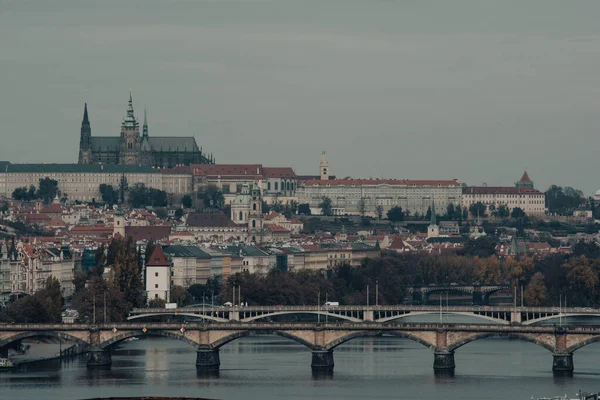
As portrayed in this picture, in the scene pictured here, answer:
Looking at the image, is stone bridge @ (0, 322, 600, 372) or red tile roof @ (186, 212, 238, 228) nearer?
stone bridge @ (0, 322, 600, 372)

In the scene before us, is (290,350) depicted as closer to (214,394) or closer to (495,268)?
(214,394)

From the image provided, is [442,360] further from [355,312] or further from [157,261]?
[157,261]

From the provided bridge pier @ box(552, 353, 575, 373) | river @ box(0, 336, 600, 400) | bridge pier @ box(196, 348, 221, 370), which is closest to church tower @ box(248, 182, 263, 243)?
river @ box(0, 336, 600, 400)

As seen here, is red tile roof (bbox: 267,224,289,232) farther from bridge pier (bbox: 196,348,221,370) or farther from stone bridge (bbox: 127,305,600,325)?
bridge pier (bbox: 196,348,221,370)

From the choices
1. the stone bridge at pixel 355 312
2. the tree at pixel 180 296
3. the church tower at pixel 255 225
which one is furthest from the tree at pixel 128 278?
the church tower at pixel 255 225

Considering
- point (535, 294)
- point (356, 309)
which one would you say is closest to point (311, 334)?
point (356, 309)

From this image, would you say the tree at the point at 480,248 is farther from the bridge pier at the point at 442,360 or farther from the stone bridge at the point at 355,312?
the bridge pier at the point at 442,360
